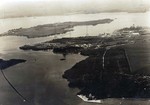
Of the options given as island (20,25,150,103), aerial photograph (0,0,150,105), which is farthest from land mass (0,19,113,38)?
island (20,25,150,103)

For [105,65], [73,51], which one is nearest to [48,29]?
[73,51]

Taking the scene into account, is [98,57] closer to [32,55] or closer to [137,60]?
[137,60]

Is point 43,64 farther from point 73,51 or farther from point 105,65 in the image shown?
point 105,65

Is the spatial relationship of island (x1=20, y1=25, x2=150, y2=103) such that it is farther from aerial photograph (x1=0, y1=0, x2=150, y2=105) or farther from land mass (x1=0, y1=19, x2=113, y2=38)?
land mass (x1=0, y1=19, x2=113, y2=38)

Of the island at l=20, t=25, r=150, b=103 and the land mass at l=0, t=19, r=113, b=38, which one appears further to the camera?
the land mass at l=0, t=19, r=113, b=38

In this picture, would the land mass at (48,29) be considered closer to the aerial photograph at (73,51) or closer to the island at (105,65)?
the aerial photograph at (73,51)

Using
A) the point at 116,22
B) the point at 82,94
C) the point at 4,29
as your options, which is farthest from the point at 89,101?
the point at 4,29

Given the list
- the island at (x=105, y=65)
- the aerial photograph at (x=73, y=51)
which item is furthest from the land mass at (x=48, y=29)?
the island at (x=105, y=65)

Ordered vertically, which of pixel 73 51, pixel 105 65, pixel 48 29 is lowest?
pixel 105 65
